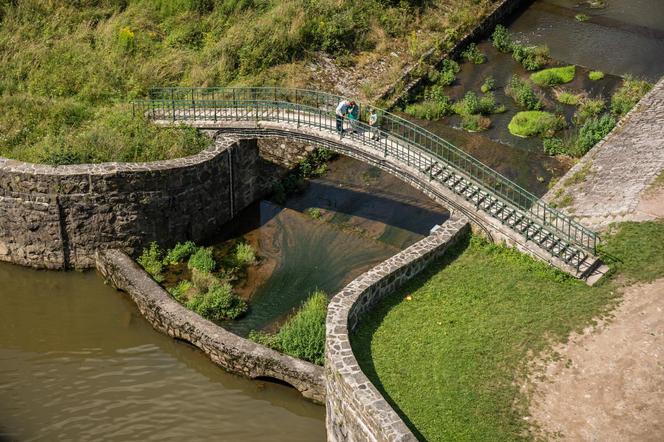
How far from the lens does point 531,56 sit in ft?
116

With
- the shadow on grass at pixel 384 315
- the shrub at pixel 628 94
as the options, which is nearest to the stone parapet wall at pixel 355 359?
the shadow on grass at pixel 384 315

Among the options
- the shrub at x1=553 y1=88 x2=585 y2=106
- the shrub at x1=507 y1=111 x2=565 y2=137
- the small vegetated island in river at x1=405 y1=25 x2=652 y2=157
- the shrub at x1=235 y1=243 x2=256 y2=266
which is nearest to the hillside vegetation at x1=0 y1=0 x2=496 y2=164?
the small vegetated island in river at x1=405 y1=25 x2=652 y2=157

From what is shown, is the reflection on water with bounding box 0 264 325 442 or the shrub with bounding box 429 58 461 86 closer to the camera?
the reflection on water with bounding box 0 264 325 442

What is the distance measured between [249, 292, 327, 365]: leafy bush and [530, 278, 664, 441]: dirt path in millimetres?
5223

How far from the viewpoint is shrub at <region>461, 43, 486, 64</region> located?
35.4 m

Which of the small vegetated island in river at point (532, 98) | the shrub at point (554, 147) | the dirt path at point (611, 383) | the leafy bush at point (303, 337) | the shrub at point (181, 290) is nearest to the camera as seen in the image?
the dirt path at point (611, 383)

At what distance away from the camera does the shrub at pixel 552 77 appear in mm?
33719

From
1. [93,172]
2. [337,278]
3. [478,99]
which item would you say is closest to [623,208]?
[337,278]

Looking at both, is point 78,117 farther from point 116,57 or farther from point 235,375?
point 235,375

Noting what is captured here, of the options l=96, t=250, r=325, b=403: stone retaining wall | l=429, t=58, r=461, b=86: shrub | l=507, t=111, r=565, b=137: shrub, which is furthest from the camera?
l=429, t=58, r=461, b=86: shrub

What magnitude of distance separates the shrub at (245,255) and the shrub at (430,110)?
9236mm

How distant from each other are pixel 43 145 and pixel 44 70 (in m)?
4.91

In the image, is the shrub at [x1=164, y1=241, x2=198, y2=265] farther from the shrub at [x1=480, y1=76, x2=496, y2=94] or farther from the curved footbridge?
the shrub at [x1=480, y1=76, x2=496, y2=94]

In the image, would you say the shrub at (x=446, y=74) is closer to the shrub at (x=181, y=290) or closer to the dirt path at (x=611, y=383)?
the shrub at (x=181, y=290)
